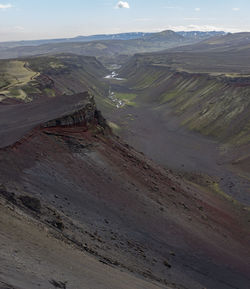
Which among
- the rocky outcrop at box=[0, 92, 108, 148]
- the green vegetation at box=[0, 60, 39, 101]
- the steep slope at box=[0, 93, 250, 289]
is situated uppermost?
the green vegetation at box=[0, 60, 39, 101]

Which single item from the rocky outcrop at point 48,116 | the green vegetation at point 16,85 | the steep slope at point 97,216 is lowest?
the steep slope at point 97,216

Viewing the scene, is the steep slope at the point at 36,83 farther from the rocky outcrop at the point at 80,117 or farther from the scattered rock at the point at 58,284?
the scattered rock at the point at 58,284

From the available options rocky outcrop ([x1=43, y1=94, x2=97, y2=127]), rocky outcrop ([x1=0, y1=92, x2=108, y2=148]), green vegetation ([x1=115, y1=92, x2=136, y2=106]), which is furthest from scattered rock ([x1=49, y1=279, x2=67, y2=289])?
green vegetation ([x1=115, y1=92, x2=136, y2=106])

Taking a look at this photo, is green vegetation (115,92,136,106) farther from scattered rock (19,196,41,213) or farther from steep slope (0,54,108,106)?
scattered rock (19,196,41,213)

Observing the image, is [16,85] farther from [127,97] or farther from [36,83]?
[127,97]

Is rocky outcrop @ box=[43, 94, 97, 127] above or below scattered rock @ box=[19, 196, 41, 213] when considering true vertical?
above

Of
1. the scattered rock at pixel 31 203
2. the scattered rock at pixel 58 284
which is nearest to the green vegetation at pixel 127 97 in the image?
→ the scattered rock at pixel 31 203

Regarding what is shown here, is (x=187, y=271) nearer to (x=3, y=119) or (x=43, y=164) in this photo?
(x=43, y=164)

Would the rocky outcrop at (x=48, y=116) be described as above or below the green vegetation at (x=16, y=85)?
below
